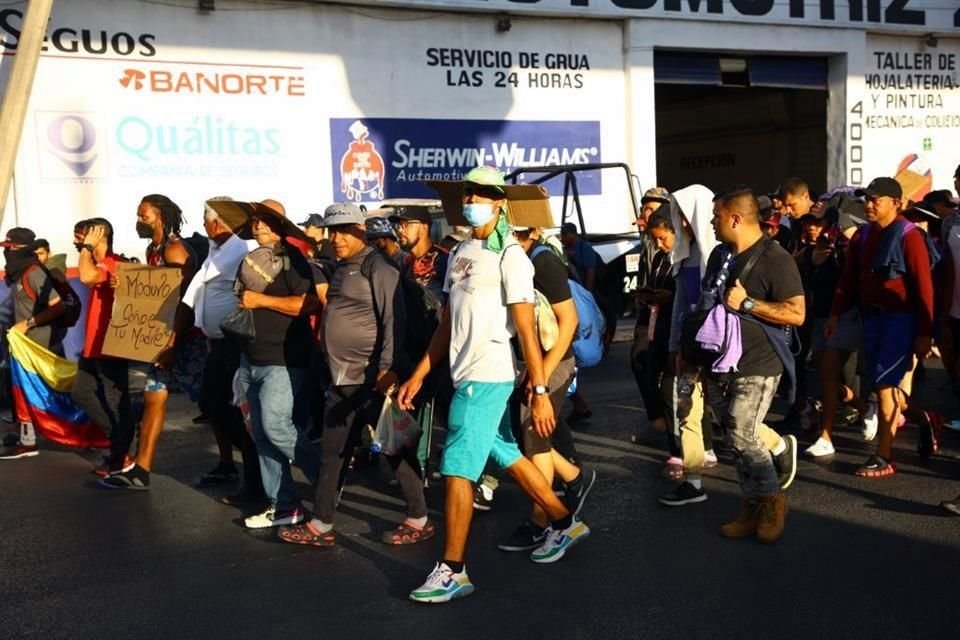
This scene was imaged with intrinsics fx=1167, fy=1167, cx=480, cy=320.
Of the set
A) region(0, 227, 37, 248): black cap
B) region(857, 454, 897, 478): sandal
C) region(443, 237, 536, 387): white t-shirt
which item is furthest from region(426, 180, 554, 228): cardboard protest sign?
region(0, 227, 37, 248): black cap

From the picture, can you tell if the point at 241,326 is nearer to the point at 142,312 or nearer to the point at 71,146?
the point at 142,312

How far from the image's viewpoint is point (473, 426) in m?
4.97

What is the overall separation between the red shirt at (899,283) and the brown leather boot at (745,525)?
5.46 ft

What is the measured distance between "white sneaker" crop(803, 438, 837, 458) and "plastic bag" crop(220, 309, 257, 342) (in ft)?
12.0

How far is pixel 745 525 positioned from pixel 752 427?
54 cm

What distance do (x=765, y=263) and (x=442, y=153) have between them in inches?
442

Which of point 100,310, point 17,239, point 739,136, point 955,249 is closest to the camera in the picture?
point 955,249

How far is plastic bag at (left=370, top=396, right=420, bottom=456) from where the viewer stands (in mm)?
5684

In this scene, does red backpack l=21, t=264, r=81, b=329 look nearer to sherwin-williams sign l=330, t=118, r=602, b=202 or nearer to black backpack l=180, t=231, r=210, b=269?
black backpack l=180, t=231, r=210, b=269

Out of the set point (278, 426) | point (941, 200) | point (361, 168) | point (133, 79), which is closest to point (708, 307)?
point (278, 426)

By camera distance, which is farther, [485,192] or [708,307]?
[708,307]

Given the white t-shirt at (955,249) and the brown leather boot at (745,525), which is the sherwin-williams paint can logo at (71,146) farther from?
the brown leather boot at (745,525)

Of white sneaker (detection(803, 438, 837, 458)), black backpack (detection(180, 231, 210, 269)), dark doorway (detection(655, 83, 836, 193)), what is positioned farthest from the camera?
dark doorway (detection(655, 83, 836, 193))

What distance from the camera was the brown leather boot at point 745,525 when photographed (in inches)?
227
